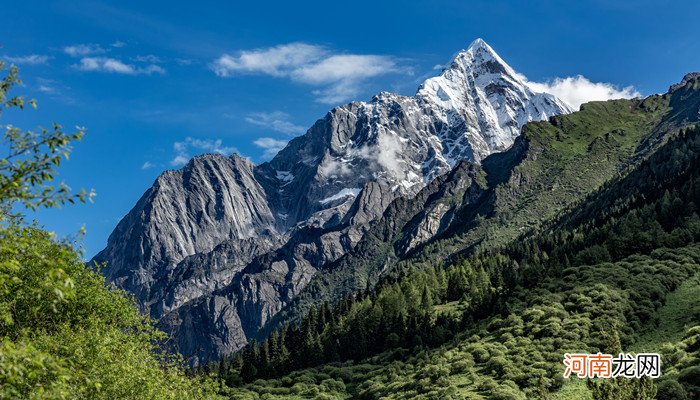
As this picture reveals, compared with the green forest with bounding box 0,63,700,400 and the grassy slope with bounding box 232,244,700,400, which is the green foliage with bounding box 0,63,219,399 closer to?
the green forest with bounding box 0,63,700,400

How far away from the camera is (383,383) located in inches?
4328

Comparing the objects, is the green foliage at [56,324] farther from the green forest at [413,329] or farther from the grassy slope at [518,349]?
the grassy slope at [518,349]

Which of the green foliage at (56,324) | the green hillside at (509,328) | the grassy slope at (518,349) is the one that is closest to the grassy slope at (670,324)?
the grassy slope at (518,349)

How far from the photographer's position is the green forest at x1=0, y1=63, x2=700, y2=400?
63.3 ft

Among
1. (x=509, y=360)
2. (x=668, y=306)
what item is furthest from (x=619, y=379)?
(x=668, y=306)

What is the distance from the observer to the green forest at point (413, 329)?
1929 centimetres

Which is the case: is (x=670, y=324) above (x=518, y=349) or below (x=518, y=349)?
below

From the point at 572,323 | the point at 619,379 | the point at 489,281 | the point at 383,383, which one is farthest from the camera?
the point at 489,281

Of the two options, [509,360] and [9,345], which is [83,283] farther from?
[509,360]

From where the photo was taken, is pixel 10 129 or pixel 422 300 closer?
pixel 10 129

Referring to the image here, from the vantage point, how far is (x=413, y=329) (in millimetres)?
143000

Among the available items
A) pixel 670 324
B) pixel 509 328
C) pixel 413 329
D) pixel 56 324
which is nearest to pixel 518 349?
pixel 509 328

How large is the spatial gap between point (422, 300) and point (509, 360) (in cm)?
7963

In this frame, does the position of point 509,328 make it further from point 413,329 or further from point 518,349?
point 413,329
